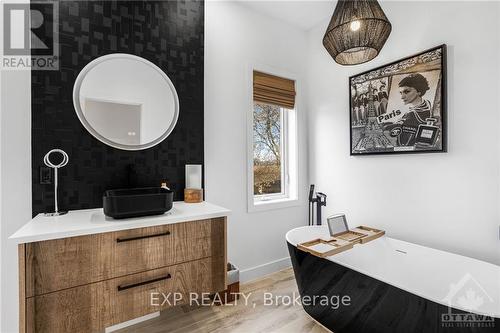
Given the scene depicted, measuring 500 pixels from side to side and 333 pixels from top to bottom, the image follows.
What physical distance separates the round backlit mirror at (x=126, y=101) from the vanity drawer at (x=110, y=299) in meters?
0.96

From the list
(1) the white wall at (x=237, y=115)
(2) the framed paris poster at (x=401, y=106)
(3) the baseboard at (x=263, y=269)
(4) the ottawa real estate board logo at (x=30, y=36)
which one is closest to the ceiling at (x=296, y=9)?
(1) the white wall at (x=237, y=115)

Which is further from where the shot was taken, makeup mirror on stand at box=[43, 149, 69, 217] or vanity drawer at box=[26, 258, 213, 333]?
makeup mirror on stand at box=[43, 149, 69, 217]

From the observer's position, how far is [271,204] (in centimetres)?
261

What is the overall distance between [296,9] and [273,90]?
84cm

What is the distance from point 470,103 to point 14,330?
3387 mm

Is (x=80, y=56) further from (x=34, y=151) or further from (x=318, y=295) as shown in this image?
(x=318, y=295)

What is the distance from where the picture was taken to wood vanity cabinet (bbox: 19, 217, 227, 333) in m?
1.10

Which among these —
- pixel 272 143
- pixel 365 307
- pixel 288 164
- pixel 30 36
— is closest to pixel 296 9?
pixel 272 143

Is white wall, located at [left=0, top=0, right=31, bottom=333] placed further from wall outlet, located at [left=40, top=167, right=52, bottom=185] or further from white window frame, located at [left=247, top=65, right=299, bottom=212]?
white window frame, located at [left=247, top=65, right=299, bottom=212]

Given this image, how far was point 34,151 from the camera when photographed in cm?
155

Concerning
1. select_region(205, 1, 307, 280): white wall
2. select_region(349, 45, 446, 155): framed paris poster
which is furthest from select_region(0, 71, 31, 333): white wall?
select_region(349, 45, 446, 155): framed paris poster

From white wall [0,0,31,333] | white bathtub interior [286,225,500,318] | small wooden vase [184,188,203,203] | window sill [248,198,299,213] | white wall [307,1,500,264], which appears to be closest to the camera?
white bathtub interior [286,225,500,318]

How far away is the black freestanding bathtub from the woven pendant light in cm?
139

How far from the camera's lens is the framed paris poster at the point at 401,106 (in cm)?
183
